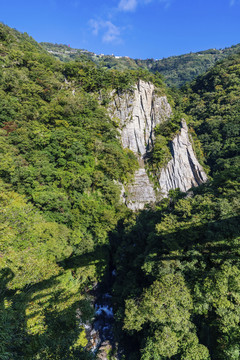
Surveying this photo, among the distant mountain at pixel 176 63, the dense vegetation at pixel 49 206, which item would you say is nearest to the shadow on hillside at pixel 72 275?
the dense vegetation at pixel 49 206

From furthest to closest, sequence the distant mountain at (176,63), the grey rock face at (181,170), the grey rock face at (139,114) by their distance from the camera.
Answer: the distant mountain at (176,63)
the grey rock face at (139,114)
the grey rock face at (181,170)

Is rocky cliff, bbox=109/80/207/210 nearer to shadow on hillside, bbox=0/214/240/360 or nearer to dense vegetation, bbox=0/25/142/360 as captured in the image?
dense vegetation, bbox=0/25/142/360

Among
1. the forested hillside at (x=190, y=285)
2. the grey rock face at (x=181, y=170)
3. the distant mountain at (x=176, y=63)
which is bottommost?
the forested hillside at (x=190, y=285)

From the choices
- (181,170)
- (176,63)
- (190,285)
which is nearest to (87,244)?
(190,285)

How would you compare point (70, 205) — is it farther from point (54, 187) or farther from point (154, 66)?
point (154, 66)

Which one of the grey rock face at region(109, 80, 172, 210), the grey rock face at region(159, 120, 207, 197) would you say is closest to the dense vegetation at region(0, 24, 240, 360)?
the grey rock face at region(159, 120, 207, 197)

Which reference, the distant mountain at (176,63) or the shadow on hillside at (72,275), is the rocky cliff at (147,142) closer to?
the shadow on hillside at (72,275)

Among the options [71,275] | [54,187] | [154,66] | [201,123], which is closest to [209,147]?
[201,123]

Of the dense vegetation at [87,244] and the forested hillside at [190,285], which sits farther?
the forested hillside at [190,285]
